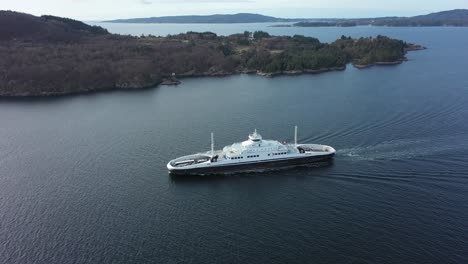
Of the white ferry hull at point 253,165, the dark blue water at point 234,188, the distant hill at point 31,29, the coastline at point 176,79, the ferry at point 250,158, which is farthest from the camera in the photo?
the distant hill at point 31,29

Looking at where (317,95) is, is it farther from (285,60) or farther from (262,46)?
(262,46)

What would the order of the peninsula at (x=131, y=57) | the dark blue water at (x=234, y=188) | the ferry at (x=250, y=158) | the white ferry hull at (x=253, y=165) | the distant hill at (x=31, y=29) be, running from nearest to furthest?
the dark blue water at (x=234, y=188), the white ferry hull at (x=253, y=165), the ferry at (x=250, y=158), the peninsula at (x=131, y=57), the distant hill at (x=31, y=29)

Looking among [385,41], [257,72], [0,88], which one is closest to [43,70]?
[0,88]

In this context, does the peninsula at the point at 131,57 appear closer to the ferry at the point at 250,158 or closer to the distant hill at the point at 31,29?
the distant hill at the point at 31,29

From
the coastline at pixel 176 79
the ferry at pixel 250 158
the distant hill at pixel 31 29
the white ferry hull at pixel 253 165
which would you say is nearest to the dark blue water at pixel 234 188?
the white ferry hull at pixel 253 165

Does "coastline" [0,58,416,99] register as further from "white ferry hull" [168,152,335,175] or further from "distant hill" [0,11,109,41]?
"white ferry hull" [168,152,335,175]

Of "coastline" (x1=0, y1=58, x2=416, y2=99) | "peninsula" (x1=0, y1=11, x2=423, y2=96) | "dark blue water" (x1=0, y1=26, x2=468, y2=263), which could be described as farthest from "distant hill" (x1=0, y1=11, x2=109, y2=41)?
"dark blue water" (x1=0, y1=26, x2=468, y2=263)

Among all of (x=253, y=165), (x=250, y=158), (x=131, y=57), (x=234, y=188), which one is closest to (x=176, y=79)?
(x=131, y=57)

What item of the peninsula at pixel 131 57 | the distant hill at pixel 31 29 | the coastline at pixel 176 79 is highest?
the distant hill at pixel 31 29

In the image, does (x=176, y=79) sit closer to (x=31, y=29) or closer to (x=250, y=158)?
(x=31, y=29)
